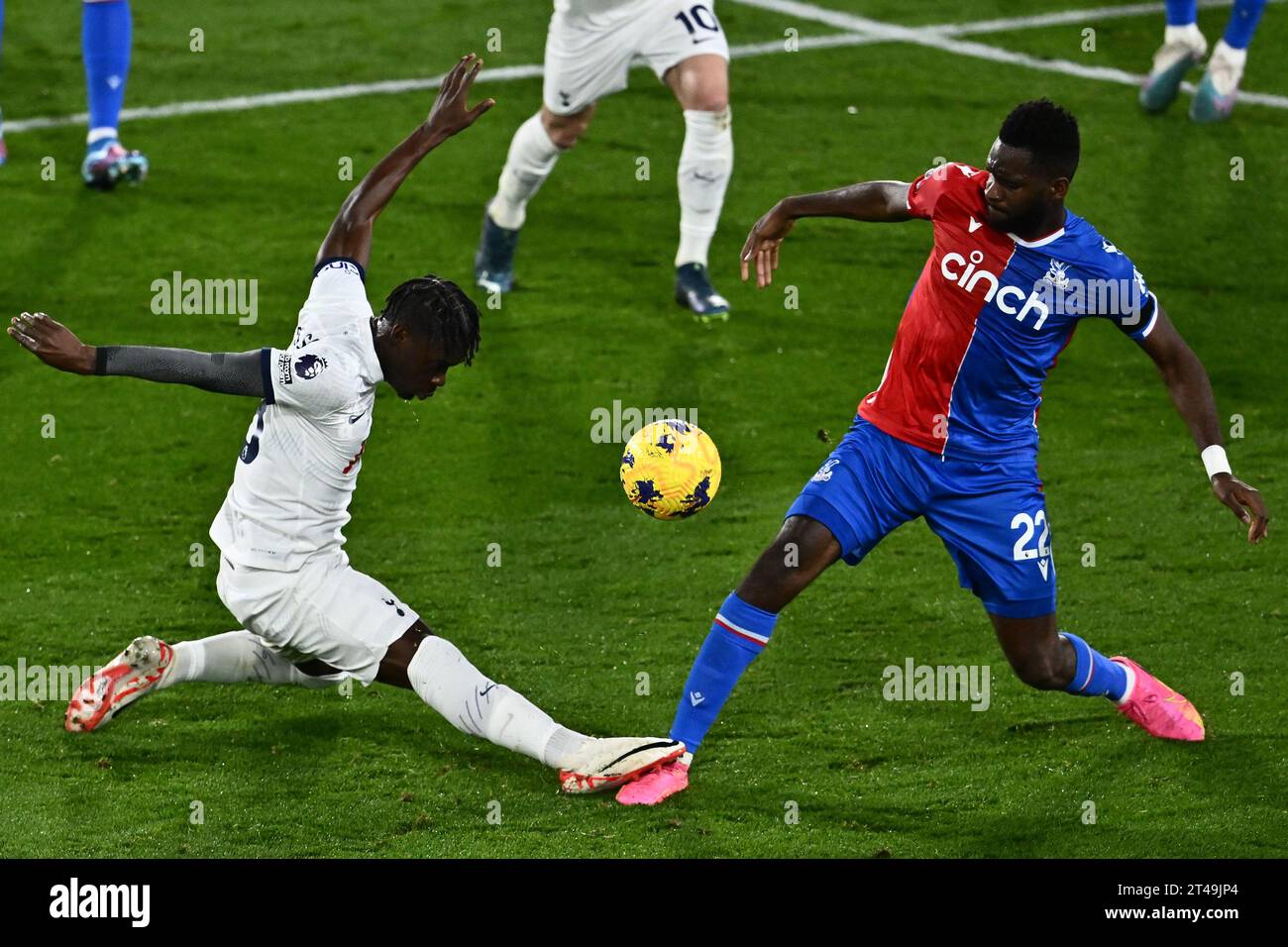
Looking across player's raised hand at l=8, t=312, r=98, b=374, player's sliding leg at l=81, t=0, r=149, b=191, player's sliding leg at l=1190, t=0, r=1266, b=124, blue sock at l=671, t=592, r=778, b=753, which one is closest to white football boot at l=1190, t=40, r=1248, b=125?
player's sliding leg at l=1190, t=0, r=1266, b=124

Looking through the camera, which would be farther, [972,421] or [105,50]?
[105,50]

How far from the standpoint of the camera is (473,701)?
5051mm

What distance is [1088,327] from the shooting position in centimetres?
889

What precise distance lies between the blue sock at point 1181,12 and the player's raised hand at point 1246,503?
278 inches

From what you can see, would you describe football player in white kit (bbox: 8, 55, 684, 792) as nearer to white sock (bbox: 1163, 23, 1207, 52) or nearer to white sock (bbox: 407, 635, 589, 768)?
white sock (bbox: 407, 635, 589, 768)

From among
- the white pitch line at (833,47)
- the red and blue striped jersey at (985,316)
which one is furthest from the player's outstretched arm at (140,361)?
the white pitch line at (833,47)

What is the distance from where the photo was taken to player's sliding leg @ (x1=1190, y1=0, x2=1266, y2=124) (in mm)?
11070

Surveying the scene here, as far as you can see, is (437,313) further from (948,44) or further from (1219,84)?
(948,44)

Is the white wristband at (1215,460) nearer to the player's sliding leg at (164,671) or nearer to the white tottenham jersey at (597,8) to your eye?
the player's sliding leg at (164,671)

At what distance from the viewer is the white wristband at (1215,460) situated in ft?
16.2

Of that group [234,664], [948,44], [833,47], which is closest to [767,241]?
[234,664]

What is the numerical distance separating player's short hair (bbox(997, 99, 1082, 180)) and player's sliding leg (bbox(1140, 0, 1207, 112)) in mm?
6800

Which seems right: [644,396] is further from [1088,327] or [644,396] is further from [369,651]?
[369,651]

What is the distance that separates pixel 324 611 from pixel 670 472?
1.19 metres
